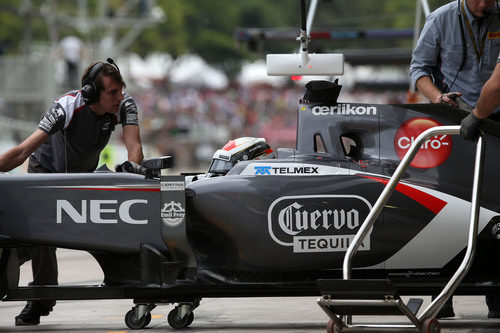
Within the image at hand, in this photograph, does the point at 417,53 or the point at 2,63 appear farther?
the point at 2,63

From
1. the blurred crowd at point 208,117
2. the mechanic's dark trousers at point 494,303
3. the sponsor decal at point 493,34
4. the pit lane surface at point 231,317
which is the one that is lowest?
the blurred crowd at point 208,117

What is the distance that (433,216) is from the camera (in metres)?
5.54

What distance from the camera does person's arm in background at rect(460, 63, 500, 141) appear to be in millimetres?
4621

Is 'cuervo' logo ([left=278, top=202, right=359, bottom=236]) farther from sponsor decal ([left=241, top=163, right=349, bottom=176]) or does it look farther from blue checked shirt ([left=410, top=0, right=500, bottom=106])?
blue checked shirt ([left=410, top=0, right=500, bottom=106])

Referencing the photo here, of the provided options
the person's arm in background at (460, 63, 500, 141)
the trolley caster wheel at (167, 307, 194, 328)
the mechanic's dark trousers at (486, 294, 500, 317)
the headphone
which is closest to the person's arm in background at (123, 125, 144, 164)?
the headphone

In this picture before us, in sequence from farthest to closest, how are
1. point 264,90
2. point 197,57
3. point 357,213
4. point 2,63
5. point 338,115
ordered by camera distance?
1. point 197,57
2. point 264,90
3. point 2,63
4. point 338,115
5. point 357,213

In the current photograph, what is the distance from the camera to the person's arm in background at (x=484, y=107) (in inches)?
182

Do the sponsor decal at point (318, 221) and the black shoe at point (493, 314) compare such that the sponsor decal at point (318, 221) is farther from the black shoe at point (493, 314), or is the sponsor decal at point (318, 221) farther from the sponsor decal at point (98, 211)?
the black shoe at point (493, 314)

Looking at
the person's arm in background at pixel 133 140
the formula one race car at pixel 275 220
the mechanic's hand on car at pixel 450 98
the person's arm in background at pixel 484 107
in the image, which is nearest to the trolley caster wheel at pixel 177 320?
the formula one race car at pixel 275 220

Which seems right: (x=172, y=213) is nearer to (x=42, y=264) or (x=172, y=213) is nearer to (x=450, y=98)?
(x=42, y=264)

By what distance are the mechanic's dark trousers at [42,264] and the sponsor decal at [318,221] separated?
1716 millimetres

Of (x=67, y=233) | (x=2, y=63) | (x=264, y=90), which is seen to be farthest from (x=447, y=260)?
(x=264, y=90)

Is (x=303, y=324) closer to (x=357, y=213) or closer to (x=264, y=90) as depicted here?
(x=357, y=213)

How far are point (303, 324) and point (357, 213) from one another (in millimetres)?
1000
